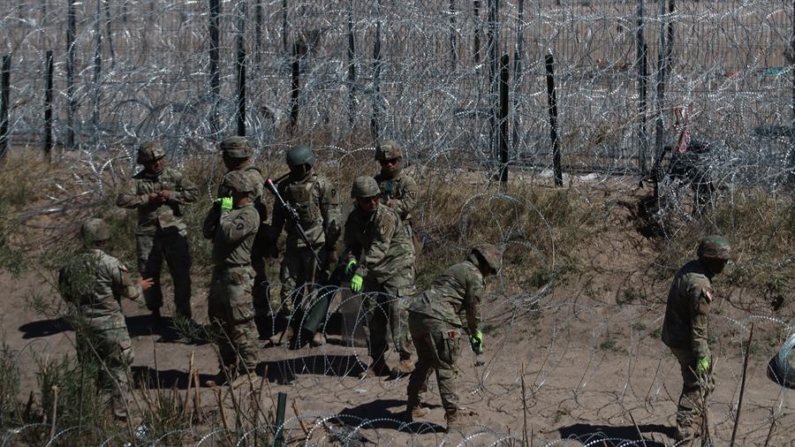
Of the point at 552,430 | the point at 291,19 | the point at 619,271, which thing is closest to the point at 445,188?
the point at 619,271

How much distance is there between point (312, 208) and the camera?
8211 mm

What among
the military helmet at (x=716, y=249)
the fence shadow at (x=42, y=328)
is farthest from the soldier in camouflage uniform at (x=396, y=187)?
the fence shadow at (x=42, y=328)

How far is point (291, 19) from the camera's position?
434 inches

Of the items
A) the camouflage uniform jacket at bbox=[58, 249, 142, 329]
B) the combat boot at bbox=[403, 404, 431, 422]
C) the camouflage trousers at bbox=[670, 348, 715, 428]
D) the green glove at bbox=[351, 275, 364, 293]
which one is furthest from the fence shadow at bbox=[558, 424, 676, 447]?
the camouflage uniform jacket at bbox=[58, 249, 142, 329]

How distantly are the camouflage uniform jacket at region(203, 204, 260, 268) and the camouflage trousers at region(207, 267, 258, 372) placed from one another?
2.3 inches

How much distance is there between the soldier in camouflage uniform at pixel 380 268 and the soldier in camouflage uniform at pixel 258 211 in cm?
81

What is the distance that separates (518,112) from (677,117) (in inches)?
53.1

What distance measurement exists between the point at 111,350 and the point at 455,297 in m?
2.15

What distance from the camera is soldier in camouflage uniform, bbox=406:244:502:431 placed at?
6547mm

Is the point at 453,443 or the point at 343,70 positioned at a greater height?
the point at 343,70

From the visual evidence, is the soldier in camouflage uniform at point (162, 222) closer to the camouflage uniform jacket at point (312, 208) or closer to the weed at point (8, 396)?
the camouflage uniform jacket at point (312, 208)

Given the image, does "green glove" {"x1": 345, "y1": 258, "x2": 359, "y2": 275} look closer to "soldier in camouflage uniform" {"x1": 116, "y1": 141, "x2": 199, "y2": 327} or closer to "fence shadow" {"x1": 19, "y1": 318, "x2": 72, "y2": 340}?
"soldier in camouflage uniform" {"x1": 116, "y1": 141, "x2": 199, "y2": 327}

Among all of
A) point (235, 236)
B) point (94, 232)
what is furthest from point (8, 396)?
point (235, 236)

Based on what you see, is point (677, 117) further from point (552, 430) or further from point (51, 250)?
point (51, 250)
